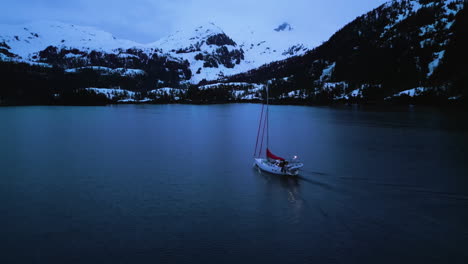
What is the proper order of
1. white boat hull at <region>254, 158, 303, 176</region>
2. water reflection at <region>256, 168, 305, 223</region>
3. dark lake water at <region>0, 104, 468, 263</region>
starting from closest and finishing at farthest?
dark lake water at <region>0, 104, 468, 263</region>, water reflection at <region>256, 168, 305, 223</region>, white boat hull at <region>254, 158, 303, 176</region>

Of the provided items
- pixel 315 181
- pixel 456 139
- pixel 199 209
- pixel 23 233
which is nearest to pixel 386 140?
pixel 456 139

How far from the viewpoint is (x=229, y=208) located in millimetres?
32312

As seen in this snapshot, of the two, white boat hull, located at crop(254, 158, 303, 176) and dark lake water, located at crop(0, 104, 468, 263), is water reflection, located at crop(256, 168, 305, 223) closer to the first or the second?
dark lake water, located at crop(0, 104, 468, 263)

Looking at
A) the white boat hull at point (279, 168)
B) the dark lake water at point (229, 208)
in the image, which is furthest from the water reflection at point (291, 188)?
the white boat hull at point (279, 168)

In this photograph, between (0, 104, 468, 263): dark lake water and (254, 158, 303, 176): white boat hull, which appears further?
(254, 158, 303, 176): white boat hull

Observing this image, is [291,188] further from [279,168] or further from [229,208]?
[229,208]

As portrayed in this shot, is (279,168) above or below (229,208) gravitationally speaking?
above

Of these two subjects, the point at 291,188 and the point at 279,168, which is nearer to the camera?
the point at 291,188

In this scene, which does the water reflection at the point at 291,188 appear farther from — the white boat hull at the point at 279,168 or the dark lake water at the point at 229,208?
the white boat hull at the point at 279,168

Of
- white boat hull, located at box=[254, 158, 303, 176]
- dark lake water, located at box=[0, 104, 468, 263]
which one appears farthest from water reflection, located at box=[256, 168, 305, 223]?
white boat hull, located at box=[254, 158, 303, 176]

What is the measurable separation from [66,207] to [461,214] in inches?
1453

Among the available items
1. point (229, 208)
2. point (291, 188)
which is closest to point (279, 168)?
point (291, 188)

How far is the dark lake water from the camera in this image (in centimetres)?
2388

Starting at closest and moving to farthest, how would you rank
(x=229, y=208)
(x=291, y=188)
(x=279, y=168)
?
1. (x=229, y=208)
2. (x=291, y=188)
3. (x=279, y=168)
